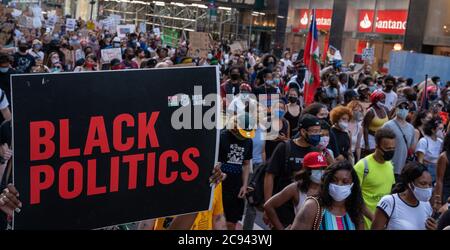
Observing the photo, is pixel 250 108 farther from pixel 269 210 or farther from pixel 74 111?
pixel 74 111

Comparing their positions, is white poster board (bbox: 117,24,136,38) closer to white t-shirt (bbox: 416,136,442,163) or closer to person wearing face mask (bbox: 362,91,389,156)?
person wearing face mask (bbox: 362,91,389,156)

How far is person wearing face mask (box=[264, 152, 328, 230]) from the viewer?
4836mm

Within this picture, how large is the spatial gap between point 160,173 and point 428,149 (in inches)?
184

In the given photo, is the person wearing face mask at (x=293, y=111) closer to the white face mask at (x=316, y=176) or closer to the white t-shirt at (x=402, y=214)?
the white face mask at (x=316, y=176)

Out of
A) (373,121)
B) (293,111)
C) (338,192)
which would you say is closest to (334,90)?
(293,111)

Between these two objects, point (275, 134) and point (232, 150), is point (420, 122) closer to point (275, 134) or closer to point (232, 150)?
point (275, 134)

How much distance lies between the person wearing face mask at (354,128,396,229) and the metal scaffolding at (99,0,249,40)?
36.0m

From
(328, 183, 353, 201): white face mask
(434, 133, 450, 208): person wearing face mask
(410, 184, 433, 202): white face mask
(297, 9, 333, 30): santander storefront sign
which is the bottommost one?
(434, 133, 450, 208): person wearing face mask

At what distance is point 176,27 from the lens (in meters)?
48.3

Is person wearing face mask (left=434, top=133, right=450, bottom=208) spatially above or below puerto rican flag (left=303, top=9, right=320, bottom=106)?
below

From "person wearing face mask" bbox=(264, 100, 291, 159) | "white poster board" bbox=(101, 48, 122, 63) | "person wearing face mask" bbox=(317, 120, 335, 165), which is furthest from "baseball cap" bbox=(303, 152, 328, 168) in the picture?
"white poster board" bbox=(101, 48, 122, 63)

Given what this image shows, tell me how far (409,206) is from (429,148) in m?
3.10

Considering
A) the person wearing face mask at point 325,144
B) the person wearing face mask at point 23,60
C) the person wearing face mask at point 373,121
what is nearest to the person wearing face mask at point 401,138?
the person wearing face mask at point 373,121

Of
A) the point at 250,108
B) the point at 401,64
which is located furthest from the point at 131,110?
the point at 401,64
